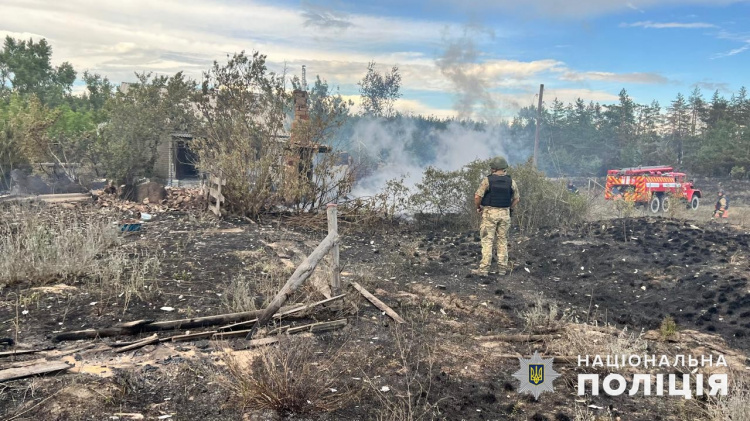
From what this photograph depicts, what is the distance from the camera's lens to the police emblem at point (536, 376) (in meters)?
3.84

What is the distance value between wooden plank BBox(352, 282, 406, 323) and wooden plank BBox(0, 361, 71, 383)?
10.1 ft

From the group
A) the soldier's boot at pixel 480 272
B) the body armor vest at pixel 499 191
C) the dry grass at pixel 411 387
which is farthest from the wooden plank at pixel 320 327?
the body armor vest at pixel 499 191

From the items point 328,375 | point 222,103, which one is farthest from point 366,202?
point 328,375

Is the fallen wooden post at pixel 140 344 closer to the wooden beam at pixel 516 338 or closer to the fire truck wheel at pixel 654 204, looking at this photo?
the wooden beam at pixel 516 338

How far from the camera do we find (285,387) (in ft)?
10.9

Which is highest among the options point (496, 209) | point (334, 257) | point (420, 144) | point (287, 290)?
point (420, 144)

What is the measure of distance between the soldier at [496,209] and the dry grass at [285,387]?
182 inches

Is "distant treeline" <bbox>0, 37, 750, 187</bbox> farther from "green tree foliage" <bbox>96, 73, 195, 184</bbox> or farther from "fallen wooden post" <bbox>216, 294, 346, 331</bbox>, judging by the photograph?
"fallen wooden post" <bbox>216, 294, 346, 331</bbox>

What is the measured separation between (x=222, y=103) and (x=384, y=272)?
7682 mm

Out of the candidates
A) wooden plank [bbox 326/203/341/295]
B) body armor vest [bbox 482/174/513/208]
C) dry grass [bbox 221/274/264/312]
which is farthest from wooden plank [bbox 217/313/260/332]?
body armor vest [bbox 482/174/513/208]

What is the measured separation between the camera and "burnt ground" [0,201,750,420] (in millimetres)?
3508

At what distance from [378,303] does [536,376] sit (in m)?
2.25

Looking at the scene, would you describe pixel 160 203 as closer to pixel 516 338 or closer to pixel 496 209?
pixel 496 209

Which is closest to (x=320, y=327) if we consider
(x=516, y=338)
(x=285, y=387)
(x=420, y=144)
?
(x=285, y=387)
